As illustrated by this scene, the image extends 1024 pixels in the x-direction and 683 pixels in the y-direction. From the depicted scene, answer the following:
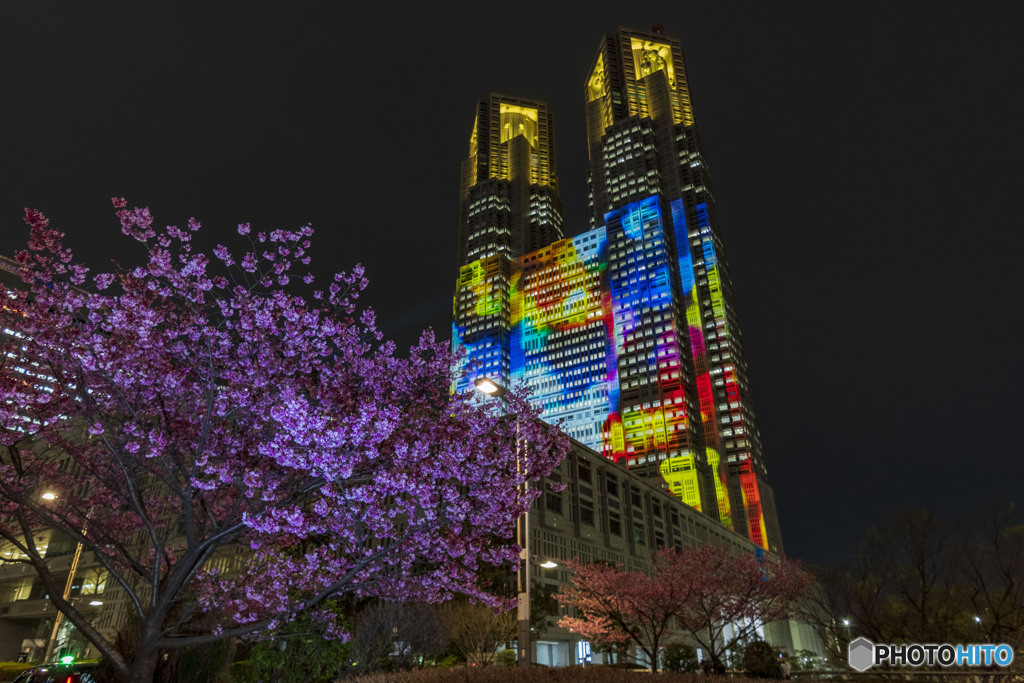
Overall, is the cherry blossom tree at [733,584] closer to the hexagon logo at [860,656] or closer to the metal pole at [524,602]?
the hexagon logo at [860,656]

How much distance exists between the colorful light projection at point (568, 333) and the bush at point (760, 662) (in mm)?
119401

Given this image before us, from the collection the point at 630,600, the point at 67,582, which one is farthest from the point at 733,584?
the point at 67,582

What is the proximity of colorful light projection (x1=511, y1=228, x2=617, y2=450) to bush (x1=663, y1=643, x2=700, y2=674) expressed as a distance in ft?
369

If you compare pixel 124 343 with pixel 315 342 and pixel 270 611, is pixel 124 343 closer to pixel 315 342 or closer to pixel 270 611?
pixel 315 342

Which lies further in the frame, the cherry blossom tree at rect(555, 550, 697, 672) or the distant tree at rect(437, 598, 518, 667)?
the distant tree at rect(437, 598, 518, 667)

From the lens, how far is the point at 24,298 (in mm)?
14055

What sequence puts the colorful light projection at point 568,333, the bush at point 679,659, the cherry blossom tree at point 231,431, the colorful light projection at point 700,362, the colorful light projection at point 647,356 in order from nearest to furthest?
the cherry blossom tree at point 231,431 < the bush at point 679,659 < the colorful light projection at point 647,356 < the colorful light projection at point 700,362 < the colorful light projection at point 568,333

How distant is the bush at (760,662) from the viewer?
32.7 m

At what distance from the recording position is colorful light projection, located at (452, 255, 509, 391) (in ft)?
573

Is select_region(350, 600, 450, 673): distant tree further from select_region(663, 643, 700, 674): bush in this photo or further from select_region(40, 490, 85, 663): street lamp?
select_region(663, 643, 700, 674): bush

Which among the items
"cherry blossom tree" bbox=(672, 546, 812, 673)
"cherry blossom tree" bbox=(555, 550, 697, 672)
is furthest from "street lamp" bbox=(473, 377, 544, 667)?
"cherry blossom tree" bbox=(672, 546, 812, 673)

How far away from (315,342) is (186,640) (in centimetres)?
758

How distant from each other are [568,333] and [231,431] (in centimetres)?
15881

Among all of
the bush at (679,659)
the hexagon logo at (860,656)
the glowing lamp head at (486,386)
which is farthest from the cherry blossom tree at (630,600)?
the glowing lamp head at (486,386)
